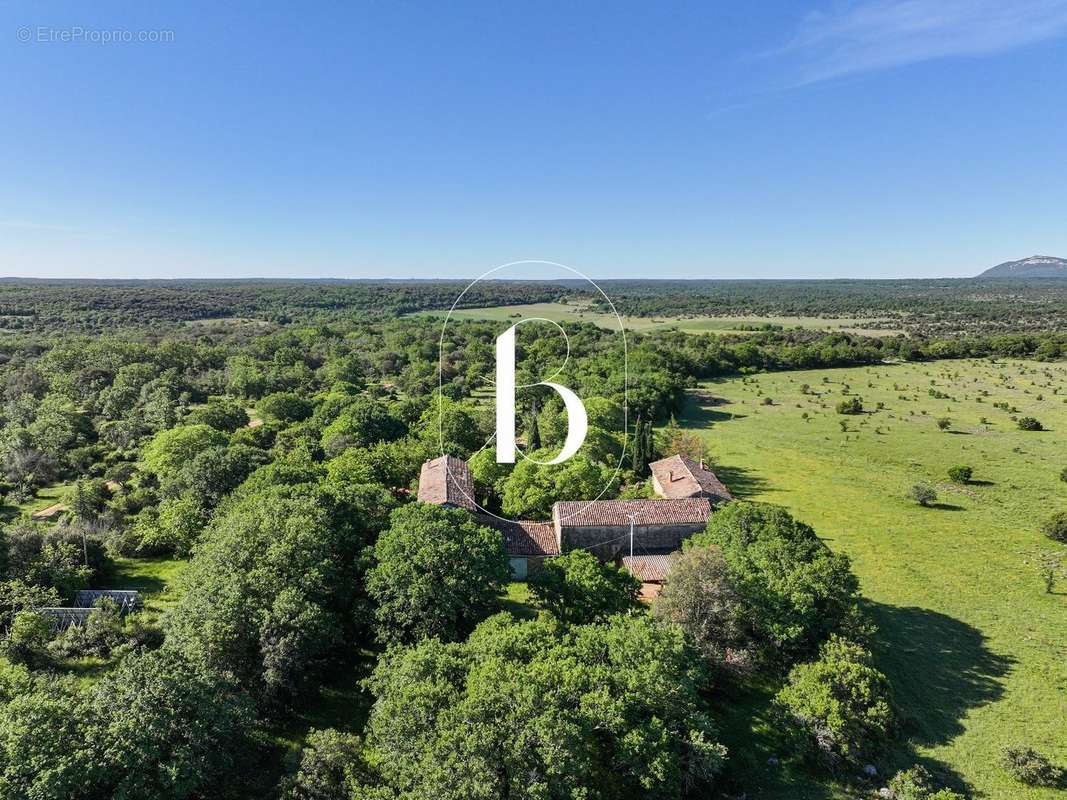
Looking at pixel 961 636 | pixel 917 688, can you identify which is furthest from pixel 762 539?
pixel 961 636

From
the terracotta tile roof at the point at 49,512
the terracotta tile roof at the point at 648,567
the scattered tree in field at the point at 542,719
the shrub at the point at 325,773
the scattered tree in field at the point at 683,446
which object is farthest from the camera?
the scattered tree in field at the point at 683,446

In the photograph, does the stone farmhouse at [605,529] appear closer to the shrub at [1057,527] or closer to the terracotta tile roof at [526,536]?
the terracotta tile roof at [526,536]

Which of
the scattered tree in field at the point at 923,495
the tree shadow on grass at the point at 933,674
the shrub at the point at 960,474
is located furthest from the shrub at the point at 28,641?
the shrub at the point at 960,474

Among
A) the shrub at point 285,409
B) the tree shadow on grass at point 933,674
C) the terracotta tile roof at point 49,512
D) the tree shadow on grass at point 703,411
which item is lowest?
the tree shadow on grass at point 933,674

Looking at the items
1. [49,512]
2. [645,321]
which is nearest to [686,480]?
[49,512]

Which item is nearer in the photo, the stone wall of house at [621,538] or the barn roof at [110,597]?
the barn roof at [110,597]

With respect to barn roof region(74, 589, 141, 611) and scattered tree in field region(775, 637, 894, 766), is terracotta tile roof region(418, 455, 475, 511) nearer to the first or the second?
barn roof region(74, 589, 141, 611)

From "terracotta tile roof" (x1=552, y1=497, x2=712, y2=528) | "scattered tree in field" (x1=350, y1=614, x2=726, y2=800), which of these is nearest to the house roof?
"terracotta tile roof" (x1=552, y1=497, x2=712, y2=528)

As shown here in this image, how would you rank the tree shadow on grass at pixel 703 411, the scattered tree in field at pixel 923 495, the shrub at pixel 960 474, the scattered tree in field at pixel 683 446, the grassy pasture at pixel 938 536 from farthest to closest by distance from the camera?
the tree shadow on grass at pixel 703 411
the scattered tree in field at pixel 683 446
the shrub at pixel 960 474
the scattered tree in field at pixel 923 495
the grassy pasture at pixel 938 536
